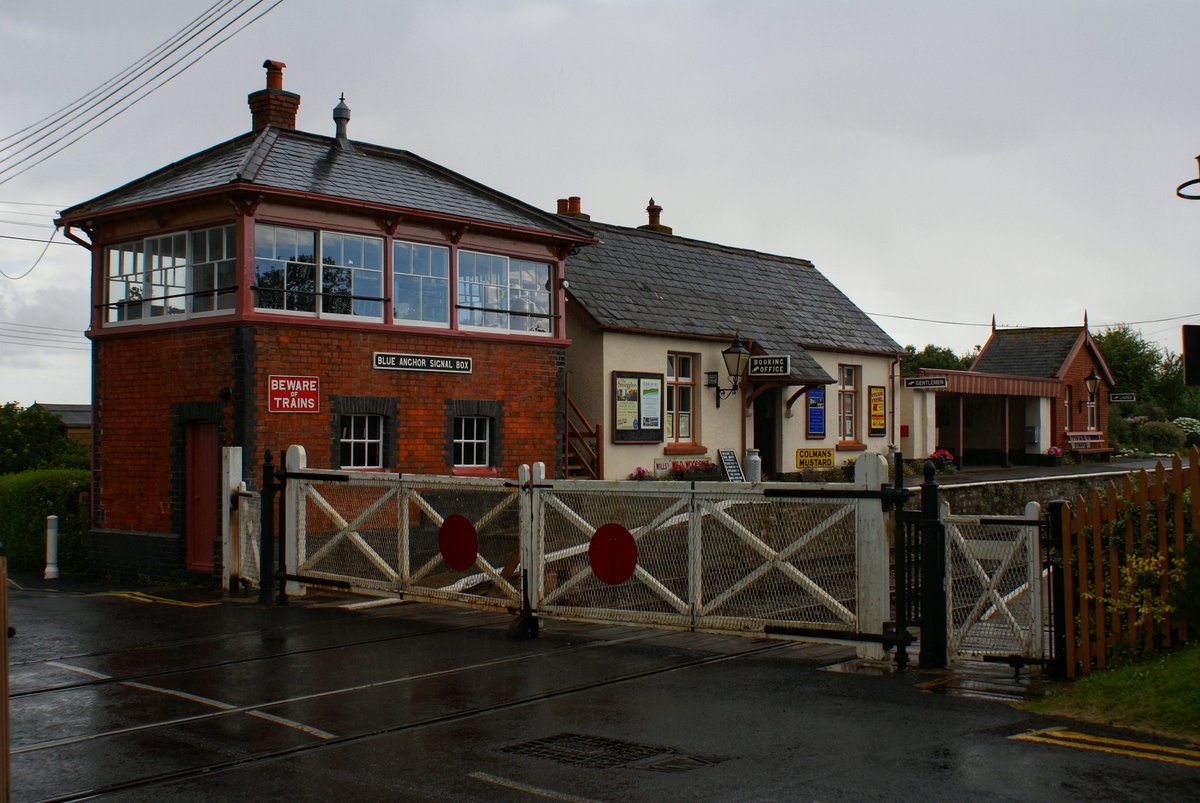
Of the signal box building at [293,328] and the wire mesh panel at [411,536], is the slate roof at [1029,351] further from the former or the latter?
the wire mesh panel at [411,536]

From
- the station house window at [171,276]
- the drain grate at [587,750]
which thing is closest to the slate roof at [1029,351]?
the station house window at [171,276]

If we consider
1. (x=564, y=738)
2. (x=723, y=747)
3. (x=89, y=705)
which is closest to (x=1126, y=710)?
(x=723, y=747)

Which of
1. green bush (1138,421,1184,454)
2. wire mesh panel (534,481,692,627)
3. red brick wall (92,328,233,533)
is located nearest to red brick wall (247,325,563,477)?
red brick wall (92,328,233,533)

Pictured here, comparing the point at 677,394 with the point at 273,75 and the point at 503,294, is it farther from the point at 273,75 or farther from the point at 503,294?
the point at 273,75

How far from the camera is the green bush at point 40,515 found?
19.1 meters

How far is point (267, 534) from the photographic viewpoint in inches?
521

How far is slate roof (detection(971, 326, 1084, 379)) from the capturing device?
138ft

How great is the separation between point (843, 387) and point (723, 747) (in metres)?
23.7

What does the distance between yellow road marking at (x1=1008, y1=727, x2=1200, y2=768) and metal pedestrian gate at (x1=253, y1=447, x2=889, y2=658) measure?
7.29 feet

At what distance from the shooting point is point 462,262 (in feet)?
62.3

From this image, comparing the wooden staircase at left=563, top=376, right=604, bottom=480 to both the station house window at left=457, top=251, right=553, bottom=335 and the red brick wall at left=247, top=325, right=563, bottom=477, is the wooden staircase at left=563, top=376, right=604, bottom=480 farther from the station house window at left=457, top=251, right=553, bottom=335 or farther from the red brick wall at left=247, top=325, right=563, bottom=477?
the station house window at left=457, top=251, right=553, bottom=335

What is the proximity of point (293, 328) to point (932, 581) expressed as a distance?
1085 cm

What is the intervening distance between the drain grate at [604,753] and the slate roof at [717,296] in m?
15.4

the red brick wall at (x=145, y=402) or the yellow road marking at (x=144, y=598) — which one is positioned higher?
the red brick wall at (x=145, y=402)
